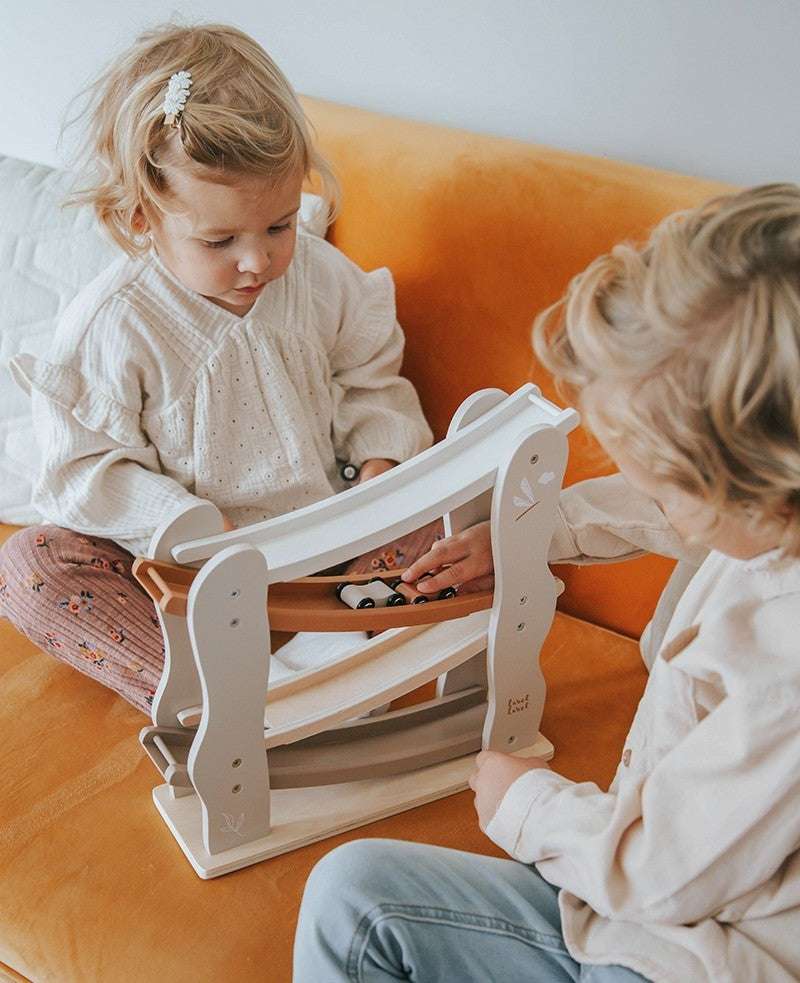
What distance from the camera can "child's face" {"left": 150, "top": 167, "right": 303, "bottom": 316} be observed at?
3.41 feet

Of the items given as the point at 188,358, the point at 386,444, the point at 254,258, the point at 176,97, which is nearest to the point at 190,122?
the point at 176,97

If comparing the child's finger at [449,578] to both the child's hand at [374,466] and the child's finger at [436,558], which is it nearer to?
the child's finger at [436,558]

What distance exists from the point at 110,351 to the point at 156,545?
12.7 inches

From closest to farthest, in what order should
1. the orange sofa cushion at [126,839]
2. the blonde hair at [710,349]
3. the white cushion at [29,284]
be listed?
the blonde hair at [710,349] → the orange sofa cushion at [126,839] → the white cushion at [29,284]

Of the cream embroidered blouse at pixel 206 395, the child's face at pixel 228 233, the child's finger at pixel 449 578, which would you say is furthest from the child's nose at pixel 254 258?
the child's finger at pixel 449 578

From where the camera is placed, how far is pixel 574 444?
119cm

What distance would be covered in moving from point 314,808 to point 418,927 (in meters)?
0.25

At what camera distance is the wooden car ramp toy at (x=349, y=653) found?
0.88 m

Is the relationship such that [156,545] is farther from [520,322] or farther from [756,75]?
[756,75]

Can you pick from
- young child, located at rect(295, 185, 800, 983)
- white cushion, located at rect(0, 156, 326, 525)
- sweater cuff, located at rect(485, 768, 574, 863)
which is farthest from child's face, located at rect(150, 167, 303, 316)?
sweater cuff, located at rect(485, 768, 574, 863)

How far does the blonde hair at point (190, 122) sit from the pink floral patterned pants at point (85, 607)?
1.10 feet

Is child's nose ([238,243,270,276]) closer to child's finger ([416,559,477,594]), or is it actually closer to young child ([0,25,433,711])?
young child ([0,25,433,711])

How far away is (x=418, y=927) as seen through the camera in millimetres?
792

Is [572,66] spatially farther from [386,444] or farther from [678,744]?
[678,744]
